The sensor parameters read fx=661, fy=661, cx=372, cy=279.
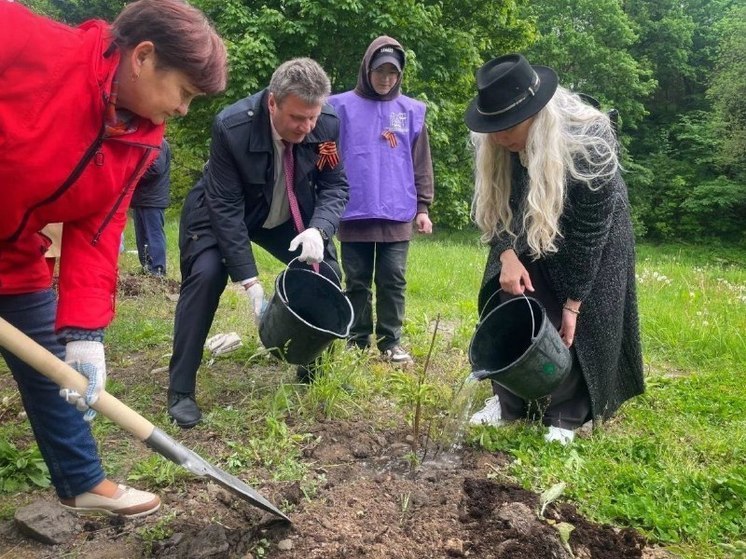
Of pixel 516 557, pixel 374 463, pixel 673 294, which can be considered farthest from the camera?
pixel 673 294

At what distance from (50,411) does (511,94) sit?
2.10 m

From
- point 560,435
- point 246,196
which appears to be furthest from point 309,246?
point 560,435

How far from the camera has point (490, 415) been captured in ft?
10.7

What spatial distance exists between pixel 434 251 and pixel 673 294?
420 cm

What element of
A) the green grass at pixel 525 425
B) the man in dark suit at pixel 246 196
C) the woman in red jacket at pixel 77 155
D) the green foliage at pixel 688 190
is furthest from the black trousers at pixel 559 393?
the green foliage at pixel 688 190

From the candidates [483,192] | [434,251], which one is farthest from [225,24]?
[483,192]

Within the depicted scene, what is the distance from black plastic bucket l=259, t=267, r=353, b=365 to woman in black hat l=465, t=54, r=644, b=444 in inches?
29.4

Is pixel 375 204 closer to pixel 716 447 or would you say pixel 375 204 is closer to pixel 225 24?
pixel 716 447

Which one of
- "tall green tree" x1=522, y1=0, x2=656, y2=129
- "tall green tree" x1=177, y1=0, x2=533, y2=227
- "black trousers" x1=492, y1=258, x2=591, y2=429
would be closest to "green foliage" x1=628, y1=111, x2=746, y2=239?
"tall green tree" x1=522, y1=0, x2=656, y2=129

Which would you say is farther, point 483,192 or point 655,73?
point 655,73

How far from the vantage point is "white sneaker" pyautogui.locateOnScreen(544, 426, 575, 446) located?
2.96m

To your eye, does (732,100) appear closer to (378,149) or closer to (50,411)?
(378,149)

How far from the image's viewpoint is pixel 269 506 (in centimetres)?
219

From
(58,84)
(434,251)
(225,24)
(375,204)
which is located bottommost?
(434,251)
